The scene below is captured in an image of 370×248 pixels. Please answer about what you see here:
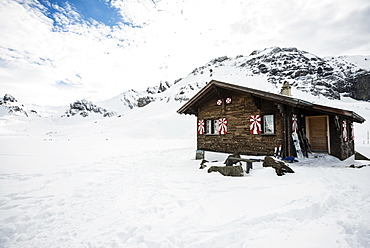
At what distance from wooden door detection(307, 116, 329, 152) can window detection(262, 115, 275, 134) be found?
472 centimetres

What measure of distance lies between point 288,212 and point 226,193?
1723 millimetres

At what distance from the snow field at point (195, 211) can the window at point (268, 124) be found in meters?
3.12

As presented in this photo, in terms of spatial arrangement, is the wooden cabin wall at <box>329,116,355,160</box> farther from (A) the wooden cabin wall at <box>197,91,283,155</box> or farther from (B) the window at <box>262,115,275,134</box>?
(A) the wooden cabin wall at <box>197,91,283,155</box>

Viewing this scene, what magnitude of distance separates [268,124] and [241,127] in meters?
1.52

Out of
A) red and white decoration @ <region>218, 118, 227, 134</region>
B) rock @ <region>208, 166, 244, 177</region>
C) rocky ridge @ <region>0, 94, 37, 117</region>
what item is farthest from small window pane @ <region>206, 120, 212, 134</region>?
rocky ridge @ <region>0, 94, 37, 117</region>

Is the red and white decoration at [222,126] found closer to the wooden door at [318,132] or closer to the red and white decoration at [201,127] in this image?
the red and white decoration at [201,127]

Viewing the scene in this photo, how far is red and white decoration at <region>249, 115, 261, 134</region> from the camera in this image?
33.5ft

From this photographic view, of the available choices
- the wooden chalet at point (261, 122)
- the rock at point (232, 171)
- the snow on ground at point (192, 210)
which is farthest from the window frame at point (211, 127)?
the snow on ground at point (192, 210)

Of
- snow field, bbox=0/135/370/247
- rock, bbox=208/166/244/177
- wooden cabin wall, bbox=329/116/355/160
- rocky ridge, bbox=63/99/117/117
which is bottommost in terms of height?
snow field, bbox=0/135/370/247

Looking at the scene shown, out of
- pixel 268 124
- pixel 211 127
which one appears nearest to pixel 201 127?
pixel 211 127

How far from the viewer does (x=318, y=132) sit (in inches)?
501

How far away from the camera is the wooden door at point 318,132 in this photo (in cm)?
1237

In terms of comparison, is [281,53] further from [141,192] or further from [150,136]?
[141,192]

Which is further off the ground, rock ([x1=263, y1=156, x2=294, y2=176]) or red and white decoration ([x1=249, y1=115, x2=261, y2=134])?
red and white decoration ([x1=249, y1=115, x2=261, y2=134])
